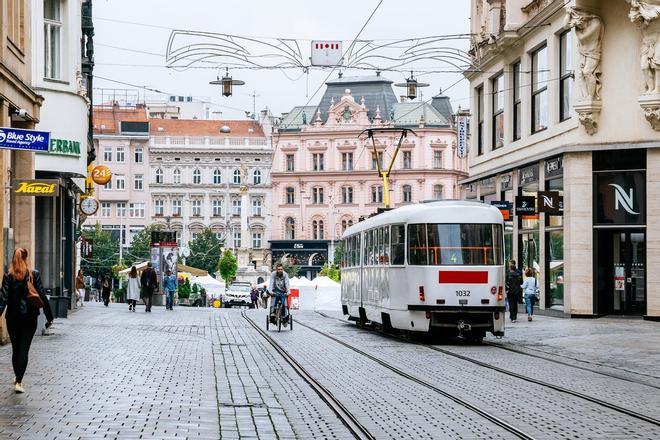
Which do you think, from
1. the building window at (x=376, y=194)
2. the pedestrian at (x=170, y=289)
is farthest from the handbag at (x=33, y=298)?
the building window at (x=376, y=194)

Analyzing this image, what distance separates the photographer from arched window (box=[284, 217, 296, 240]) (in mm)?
133625

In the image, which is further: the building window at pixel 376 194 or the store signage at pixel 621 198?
the building window at pixel 376 194

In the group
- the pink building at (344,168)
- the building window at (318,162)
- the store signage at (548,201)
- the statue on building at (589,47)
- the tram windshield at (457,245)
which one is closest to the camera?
the tram windshield at (457,245)

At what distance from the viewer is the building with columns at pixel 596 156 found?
1299 inches

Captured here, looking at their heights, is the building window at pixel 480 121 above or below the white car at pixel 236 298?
above

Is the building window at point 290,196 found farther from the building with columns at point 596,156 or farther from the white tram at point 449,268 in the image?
the white tram at point 449,268

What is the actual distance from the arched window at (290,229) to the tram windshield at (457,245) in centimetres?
10800

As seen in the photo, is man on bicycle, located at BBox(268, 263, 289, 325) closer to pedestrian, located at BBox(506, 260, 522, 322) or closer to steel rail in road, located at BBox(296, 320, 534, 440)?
pedestrian, located at BBox(506, 260, 522, 322)

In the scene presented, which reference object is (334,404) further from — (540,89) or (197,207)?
Result: (197,207)

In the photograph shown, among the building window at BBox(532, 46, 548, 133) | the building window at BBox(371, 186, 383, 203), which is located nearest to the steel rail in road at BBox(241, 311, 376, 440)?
the building window at BBox(532, 46, 548, 133)

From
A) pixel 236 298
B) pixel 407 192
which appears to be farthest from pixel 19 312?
pixel 407 192

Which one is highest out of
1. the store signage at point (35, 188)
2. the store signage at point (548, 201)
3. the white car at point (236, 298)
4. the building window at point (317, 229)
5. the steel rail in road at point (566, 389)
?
the building window at point (317, 229)

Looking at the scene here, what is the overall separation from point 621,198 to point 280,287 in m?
10.1

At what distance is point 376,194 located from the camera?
13300 cm
